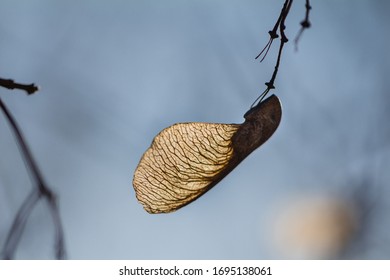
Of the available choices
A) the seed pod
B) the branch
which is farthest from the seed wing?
the branch

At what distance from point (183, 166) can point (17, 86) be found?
17.7 inches

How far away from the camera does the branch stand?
0.71 meters

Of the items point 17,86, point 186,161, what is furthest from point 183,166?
point 17,86

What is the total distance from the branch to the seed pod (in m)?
0.32

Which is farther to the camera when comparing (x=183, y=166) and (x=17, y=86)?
(x=183, y=166)

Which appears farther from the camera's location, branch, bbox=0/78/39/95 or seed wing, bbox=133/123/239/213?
seed wing, bbox=133/123/239/213

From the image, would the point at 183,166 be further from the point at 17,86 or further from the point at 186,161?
the point at 17,86

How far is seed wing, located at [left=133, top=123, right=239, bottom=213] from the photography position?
39.2 inches

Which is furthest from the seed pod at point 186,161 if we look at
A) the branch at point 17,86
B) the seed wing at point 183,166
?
the branch at point 17,86

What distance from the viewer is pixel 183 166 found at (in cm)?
102

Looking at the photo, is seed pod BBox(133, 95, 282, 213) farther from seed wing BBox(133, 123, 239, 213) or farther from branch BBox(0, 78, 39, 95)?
branch BBox(0, 78, 39, 95)
